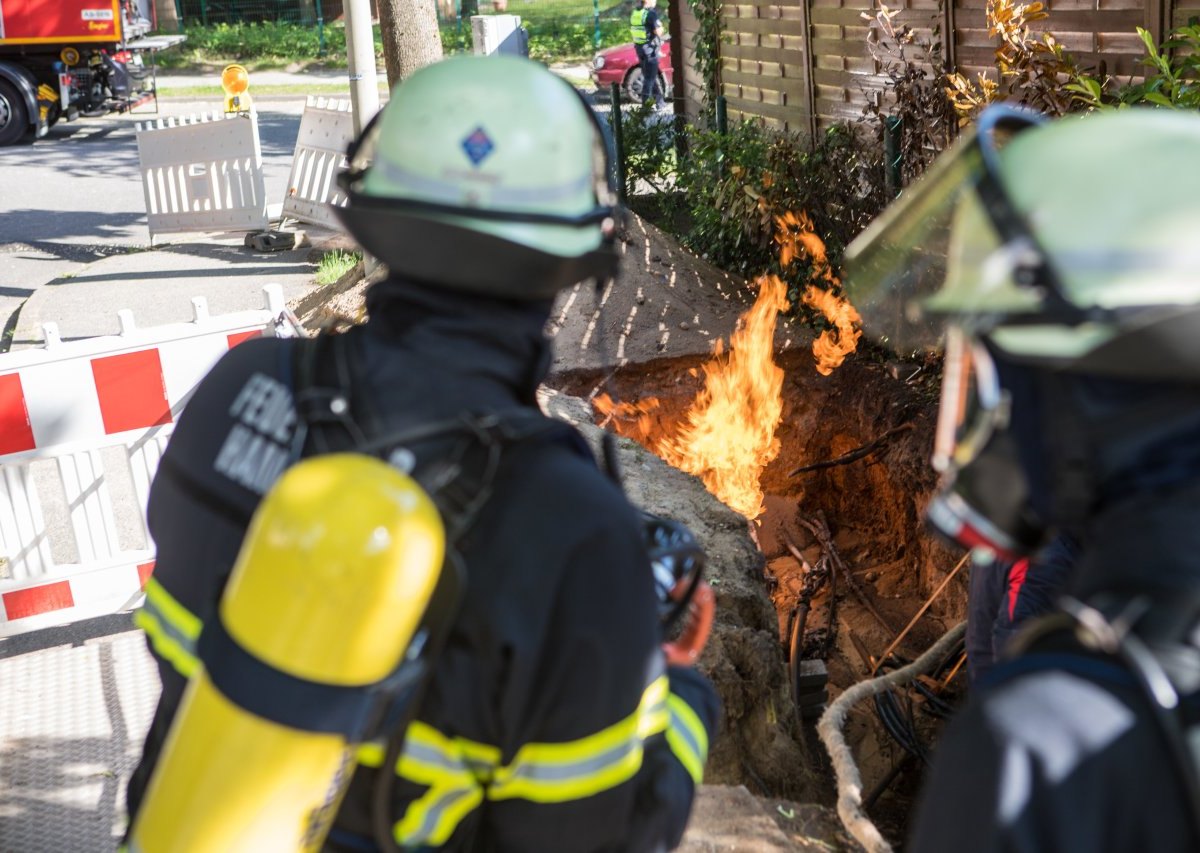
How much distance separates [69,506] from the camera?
15.2 ft

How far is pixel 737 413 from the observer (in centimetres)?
769

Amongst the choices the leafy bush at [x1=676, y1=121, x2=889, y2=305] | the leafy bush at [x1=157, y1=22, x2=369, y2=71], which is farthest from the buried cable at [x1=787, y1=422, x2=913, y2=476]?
the leafy bush at [x1=157, y1=22, x2=369, y2=71]

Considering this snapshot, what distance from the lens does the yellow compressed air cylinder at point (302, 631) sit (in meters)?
1.32

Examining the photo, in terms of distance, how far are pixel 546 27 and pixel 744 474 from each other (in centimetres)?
2344

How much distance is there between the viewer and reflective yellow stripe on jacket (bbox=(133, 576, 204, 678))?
1.76 meters

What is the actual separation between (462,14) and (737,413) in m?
24.7

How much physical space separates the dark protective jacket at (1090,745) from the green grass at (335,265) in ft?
29.5

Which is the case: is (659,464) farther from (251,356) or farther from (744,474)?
(251,356)

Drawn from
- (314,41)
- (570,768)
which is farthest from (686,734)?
(314,41)

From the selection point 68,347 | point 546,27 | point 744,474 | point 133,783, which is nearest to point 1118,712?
point 133,783

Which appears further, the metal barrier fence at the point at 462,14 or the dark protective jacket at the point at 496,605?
the metal barrier fence at the point at 462,14

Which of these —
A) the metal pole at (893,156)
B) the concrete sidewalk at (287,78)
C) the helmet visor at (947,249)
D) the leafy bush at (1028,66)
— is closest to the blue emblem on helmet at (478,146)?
the helmet visor at (947,249)

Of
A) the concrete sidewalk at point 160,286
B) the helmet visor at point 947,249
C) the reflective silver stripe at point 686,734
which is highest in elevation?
the helmet visor at point 947,249

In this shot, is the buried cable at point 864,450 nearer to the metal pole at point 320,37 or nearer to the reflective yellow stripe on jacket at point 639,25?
the reflective yellow stripe on jacket at point 639,25
